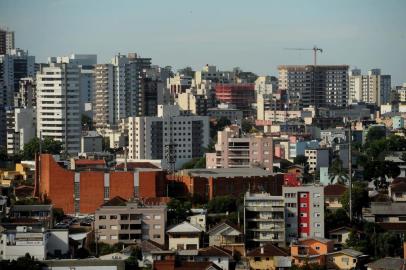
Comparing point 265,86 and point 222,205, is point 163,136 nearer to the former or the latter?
point 222,205

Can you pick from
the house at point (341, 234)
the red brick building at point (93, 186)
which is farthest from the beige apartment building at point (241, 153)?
the house at point (341, 234)

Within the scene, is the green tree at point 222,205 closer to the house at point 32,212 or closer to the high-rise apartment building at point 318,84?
the house at point 32,212

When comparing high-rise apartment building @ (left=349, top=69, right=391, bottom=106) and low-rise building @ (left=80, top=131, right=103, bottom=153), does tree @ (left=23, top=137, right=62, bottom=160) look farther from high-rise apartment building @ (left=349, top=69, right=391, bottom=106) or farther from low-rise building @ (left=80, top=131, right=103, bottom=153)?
high-rise apartment building @ (left=349, top=69, right=391, bottom=106)

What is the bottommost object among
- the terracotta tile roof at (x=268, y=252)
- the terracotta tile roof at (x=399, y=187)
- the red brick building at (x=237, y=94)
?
the terracotta tile roof at (x=268, y=252)

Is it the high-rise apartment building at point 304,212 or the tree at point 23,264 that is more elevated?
the high-rise apartment building at point 304,212

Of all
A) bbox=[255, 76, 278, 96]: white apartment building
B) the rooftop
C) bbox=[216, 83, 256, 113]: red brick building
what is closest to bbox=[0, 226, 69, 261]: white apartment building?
the rooftop

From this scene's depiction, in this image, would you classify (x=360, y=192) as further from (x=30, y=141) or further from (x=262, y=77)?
(x=262, y=77)
